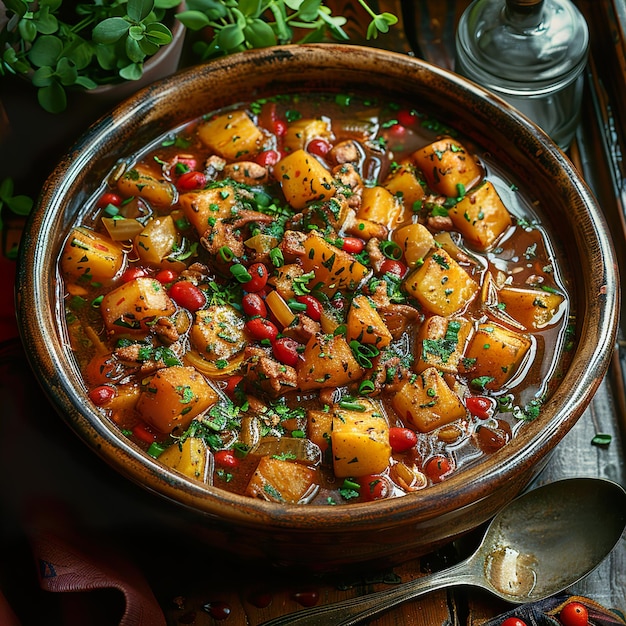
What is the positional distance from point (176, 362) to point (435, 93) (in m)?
1.45

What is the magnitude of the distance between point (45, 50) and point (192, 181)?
689mm

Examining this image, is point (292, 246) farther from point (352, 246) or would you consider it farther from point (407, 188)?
point (407, 188)

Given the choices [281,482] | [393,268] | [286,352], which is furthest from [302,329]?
[281,482]

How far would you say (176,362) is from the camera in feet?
9.77

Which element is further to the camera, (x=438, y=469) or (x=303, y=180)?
(x=303, y=180)

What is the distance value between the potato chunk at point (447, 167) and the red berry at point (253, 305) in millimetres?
832

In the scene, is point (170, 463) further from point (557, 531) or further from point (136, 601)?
point (557, 531)

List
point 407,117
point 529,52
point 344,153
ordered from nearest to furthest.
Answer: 1. point 344,153
2. point 407,117
3. point 529,52

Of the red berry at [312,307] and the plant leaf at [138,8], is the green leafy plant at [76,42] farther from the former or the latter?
the red berry at [312,307]

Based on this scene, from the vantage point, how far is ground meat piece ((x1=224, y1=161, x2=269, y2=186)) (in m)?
3.36

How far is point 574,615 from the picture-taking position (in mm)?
2957

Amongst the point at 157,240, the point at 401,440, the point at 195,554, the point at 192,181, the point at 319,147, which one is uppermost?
the point at 319,147

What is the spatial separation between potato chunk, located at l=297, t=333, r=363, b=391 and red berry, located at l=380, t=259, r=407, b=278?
35 centimetres

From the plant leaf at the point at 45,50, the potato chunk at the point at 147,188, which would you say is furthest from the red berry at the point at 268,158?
the plant leaf at the point at 45,50
